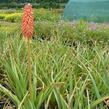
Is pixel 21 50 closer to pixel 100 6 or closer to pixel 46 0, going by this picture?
pixel 100 6

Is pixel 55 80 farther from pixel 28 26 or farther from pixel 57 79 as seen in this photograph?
pixel 28 26

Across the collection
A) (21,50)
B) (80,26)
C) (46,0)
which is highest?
(21,50)

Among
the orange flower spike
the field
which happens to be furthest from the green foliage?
the orange flower spike

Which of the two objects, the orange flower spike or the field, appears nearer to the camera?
the orange flower spike

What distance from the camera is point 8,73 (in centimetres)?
444

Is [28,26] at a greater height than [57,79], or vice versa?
[28,26]

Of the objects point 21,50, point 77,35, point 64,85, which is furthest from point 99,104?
point 77,35

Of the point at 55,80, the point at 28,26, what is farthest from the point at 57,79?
the point at 28,26

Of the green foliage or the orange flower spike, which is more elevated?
the orange flower spike

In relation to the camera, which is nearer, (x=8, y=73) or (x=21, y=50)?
(x=8, y=73)

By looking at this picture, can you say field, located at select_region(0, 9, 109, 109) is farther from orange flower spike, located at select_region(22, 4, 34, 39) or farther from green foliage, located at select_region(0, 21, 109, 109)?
orange flower spike, located at select_region(22, 4, 34, 39)

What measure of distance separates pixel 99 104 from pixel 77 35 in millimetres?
7189

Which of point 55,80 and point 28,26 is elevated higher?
point 28,26

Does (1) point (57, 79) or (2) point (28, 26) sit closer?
(2) point (28, 26)
